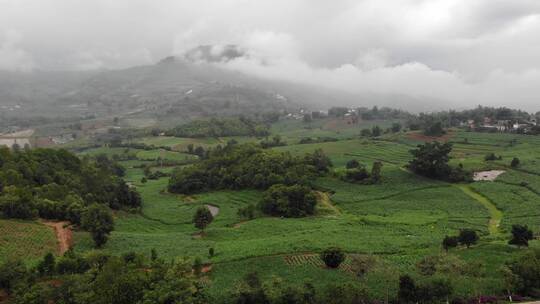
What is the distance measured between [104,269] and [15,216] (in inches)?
1171

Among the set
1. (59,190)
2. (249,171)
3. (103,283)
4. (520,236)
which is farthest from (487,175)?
(59,190)

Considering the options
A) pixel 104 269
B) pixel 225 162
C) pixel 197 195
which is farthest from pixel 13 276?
pixel 225 162

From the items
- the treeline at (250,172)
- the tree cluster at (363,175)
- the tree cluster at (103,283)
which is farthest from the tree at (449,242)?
the tree cluster at (363,175)

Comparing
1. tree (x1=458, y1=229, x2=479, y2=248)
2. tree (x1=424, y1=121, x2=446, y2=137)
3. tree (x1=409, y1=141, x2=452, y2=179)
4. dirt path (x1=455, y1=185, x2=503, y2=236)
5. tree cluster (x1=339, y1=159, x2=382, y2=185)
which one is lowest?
dirt path (x1=455, y1=185, x2=503, y2=236)

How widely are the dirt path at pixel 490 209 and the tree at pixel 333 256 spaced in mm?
25128

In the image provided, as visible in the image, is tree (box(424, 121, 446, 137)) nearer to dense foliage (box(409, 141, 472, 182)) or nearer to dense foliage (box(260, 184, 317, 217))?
dense foliage (box(409, 141, 472, 182))

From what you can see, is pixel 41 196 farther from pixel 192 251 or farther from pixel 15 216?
pixel 192 251

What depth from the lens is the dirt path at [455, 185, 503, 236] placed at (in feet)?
210

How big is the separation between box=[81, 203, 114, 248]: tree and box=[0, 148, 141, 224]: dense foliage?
6.01 m

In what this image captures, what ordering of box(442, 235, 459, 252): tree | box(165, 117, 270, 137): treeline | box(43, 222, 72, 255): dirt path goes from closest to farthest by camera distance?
box(442, 235, 459, 252): tree → box(43, 222, 72, 255): dirt path → box(165, 117, 270, 137): treeline

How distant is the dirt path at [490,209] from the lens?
2525 inches

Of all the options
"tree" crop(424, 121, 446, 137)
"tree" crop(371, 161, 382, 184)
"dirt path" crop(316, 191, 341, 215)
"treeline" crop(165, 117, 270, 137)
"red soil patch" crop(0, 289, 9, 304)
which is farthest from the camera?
"treeline" crop(165, 117, 270, 137)

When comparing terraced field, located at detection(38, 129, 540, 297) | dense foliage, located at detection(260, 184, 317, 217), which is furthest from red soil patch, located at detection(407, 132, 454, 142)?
dense foliage, located at detection(260, 184, 317, 217)

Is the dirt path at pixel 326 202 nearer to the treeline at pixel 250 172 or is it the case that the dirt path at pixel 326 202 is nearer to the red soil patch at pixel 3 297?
the treeline at pixel 250 172
